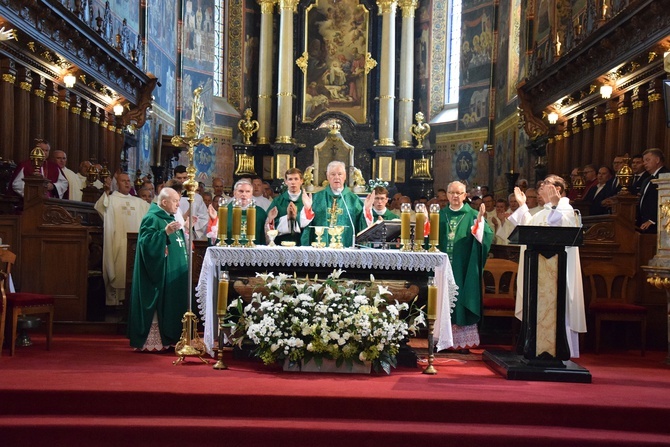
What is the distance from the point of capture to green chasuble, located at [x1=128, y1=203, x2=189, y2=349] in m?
7.96

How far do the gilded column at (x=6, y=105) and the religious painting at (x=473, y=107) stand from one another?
45.7ft

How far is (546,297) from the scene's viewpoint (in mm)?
6957

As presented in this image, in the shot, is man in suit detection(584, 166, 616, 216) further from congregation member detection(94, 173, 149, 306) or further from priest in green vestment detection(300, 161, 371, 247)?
congregation member detection(94, 173, 149, 306)

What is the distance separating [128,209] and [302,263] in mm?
4164

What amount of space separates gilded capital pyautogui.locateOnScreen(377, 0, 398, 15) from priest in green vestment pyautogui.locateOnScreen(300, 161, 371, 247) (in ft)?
56.2

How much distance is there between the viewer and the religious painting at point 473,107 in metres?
22.9

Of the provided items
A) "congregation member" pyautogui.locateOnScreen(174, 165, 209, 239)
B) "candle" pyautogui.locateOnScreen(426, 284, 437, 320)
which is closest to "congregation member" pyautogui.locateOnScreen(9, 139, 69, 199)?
"congregation member" pyautogui.locateOnScreen(174, 165, 209, 239)

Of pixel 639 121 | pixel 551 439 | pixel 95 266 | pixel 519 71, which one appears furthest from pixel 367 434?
pixel 519 71

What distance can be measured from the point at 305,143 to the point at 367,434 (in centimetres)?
2034

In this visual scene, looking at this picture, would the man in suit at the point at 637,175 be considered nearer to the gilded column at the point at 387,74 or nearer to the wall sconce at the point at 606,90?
the wall sconce at the point at 606,90

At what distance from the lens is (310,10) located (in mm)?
25469

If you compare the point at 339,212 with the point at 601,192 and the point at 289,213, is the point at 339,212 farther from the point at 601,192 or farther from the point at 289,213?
the point at 601,192

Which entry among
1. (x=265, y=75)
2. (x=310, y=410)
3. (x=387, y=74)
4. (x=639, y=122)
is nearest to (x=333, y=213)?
(x=310, y=410)

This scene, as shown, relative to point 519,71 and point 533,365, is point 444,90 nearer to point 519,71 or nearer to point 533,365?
point 519,71
